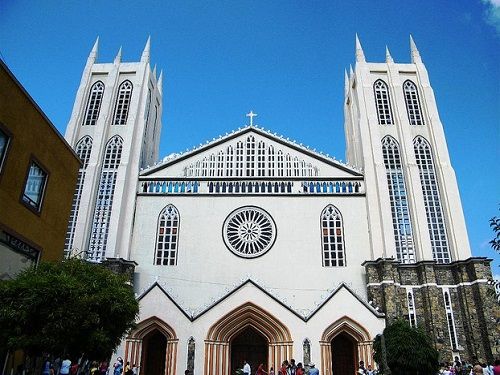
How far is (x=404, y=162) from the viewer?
2900 cm

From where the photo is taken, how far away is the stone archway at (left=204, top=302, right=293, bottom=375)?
22.7 metres

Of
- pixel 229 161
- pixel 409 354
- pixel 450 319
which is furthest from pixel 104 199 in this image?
pixel 450 319

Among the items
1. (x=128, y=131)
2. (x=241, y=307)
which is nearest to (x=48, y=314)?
(x=241, y=307)

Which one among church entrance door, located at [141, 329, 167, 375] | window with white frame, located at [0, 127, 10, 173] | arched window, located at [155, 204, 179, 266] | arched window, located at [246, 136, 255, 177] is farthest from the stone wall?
window with white frame, located at [0, 127, 10, 173]

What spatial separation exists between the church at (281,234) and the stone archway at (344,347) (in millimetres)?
72

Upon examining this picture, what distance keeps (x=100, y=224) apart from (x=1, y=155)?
13902 millimetres

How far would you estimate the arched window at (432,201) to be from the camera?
1056 inches

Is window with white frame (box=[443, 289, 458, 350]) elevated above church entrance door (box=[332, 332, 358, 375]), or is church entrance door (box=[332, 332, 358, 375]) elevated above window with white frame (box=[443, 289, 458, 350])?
window with white frame (box=[443, 289, 458, 350])

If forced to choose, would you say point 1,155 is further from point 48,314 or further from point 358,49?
point 358,49

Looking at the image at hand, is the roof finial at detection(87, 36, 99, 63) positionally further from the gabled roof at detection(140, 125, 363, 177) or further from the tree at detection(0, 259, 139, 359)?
the tree at detection(0, 259, 139, 359)

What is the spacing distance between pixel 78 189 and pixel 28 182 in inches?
521

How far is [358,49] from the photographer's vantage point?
33656 millimetres

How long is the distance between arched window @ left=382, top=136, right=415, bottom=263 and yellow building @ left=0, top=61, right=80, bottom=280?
61.4 ft

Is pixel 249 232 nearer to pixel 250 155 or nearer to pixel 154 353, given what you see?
pixel 250 155
